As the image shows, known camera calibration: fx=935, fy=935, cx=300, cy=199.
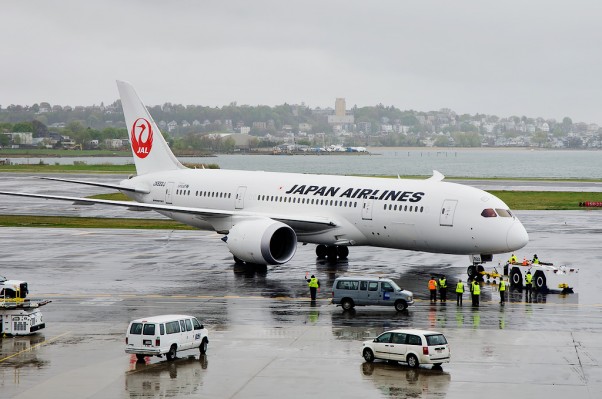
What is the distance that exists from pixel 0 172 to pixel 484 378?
482ft

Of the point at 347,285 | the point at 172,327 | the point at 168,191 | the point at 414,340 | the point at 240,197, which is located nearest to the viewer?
the point at 414,340

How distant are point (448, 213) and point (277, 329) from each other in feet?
54.1

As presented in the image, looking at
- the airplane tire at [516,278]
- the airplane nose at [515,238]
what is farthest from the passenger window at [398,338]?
the airplane nose at [515,238]

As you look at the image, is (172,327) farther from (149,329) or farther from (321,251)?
(321,251)

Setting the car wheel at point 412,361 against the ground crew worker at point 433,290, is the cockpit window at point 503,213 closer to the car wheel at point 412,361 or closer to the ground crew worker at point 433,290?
the ground crew worker at point 433,290

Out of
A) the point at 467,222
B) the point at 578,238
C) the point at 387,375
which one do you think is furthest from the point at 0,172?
the point at 387,375

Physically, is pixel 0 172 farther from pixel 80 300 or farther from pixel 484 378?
pixel 484 378

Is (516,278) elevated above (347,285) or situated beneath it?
situated beneath

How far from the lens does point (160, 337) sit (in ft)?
109

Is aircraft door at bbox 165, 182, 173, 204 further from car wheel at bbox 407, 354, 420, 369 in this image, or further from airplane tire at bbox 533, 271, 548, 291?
car wheel at bbox 407, 354, 420, 369

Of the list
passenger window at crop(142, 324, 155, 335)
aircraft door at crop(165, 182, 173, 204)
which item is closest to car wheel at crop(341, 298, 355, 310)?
passenger window at crop(142, 324, 155, 335)

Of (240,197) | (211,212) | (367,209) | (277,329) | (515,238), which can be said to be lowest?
(277,329)

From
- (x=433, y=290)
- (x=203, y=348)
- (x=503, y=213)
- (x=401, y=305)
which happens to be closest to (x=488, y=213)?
(x=503, y=213)

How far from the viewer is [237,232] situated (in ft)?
180
